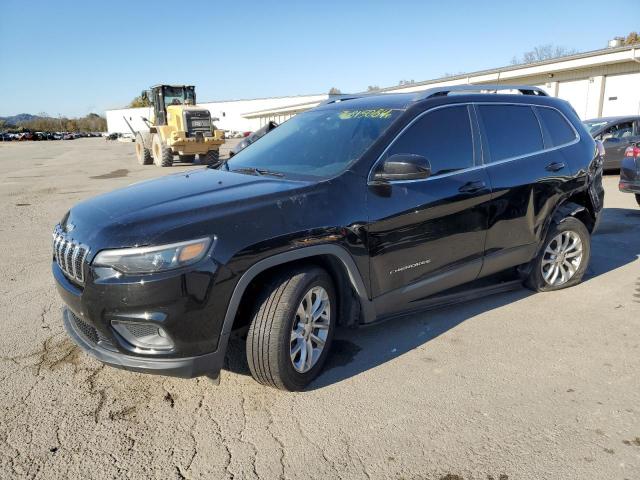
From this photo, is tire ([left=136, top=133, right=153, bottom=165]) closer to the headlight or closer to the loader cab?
the loader cab

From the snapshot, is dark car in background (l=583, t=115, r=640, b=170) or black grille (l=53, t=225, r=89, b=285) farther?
dark car in background (l=583, t=115, r=640, b=170)

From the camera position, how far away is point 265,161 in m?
3.91

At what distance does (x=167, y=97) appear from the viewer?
70.1 feet

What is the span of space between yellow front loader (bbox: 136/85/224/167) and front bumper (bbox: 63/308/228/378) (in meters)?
16.0

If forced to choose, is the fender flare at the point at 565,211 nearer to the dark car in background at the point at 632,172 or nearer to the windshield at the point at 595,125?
the dark car in background at the point at 632,172

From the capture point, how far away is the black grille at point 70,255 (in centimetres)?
275

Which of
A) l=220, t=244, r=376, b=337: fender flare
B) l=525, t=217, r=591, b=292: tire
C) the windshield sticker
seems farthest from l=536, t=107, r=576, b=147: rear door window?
l=220, t=244, r=376, b=337: fender flare

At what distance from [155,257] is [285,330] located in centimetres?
85

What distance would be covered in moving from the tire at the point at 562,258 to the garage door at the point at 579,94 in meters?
20.3

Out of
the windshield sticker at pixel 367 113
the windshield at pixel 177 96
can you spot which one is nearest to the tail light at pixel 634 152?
the windshield sticker at pixel 367 113

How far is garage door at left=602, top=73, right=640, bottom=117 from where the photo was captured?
20.3 m

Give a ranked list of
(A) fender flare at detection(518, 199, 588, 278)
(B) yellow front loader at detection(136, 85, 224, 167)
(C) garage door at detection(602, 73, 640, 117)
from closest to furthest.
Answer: (A) fender flare at detection(518, 199, 588, 278) → (B) yellow front loader at detection(136, 85, 224, 167) → (C) garage door at detection(602, 73, 640, 117)

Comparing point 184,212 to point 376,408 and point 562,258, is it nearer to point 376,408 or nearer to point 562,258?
point 376,408

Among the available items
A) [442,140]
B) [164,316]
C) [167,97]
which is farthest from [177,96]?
[164,316]
